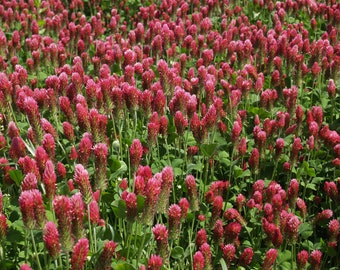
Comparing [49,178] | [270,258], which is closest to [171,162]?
[270,258]

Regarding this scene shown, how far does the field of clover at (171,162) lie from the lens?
8.05 ft

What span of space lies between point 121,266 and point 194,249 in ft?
2.47

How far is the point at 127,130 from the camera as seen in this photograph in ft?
12.6

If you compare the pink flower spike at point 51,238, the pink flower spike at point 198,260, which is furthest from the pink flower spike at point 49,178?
A: the pink flower spike at point 198,260

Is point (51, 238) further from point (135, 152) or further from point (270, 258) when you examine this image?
point (270, 258)

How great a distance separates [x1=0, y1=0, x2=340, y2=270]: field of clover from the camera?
2.46 metres

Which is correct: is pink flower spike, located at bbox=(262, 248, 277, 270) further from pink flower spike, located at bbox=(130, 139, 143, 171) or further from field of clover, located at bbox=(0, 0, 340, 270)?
pink flower spike, located at bbox=(130, 139, 143, 171)

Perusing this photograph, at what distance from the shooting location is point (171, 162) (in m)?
3.52

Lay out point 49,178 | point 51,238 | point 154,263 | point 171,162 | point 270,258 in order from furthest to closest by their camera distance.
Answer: point 171,162 → point 270,258 → point 49,178 → point 154,263 → point 51,238

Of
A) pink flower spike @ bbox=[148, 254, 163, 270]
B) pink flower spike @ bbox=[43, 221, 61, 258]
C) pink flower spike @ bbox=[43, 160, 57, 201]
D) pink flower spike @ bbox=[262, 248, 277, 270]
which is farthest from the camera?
pink flower spike @ bbox=[262, 248, 277, 270]

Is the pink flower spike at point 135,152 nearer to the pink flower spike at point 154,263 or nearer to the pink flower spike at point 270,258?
the pink flower spike at point 154,263

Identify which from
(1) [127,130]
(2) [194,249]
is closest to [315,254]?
(2) [194,249]

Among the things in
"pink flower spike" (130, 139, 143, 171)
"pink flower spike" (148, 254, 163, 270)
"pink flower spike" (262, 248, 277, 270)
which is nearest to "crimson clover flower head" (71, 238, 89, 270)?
"pink flower spike" (148, 254, 163, 270)

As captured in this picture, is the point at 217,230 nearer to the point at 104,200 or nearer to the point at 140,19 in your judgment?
the point at 104,200
